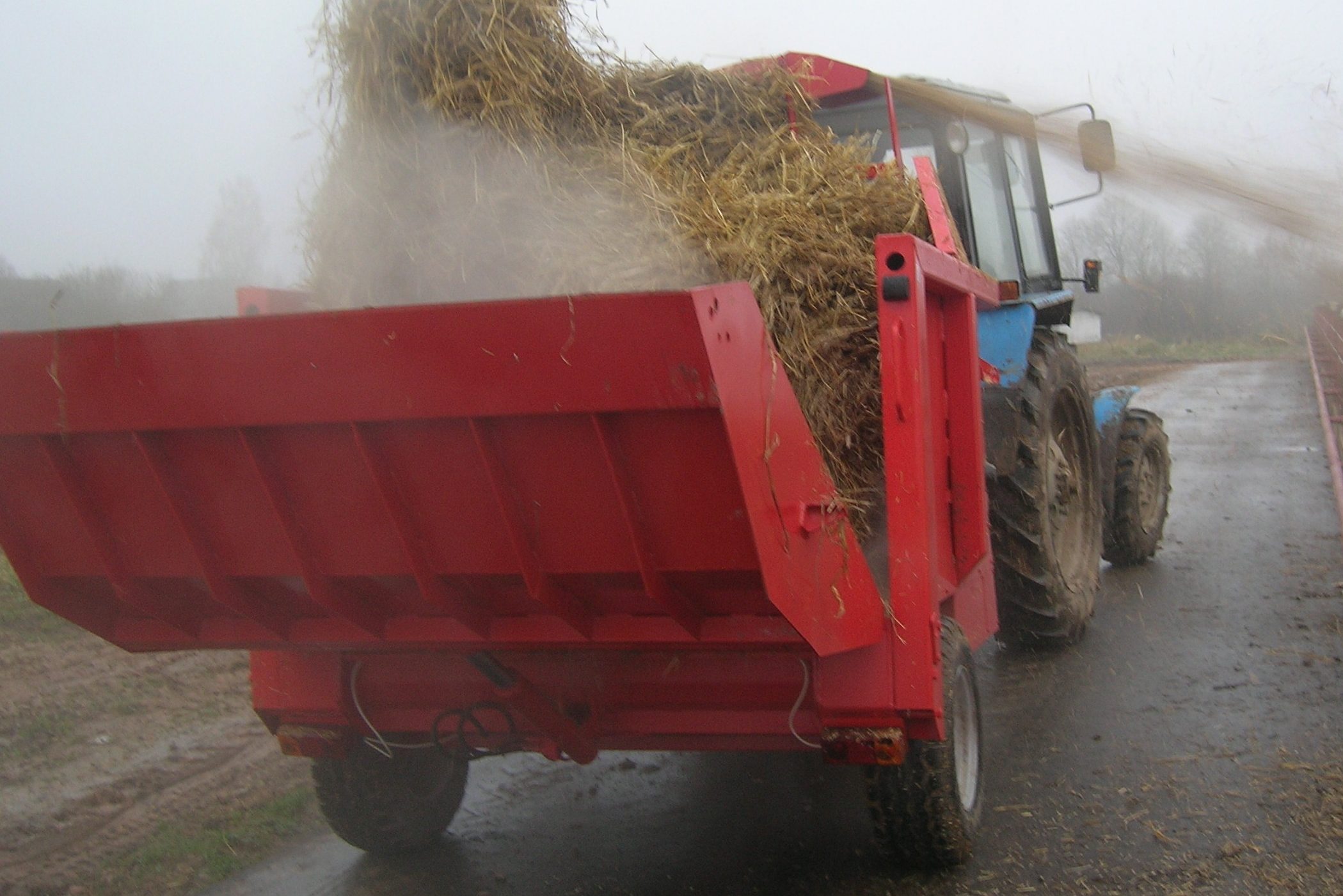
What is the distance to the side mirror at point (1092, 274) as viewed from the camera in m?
7.31

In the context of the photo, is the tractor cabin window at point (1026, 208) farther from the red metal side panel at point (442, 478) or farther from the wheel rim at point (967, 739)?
the red metal side panel at point (442, 478)

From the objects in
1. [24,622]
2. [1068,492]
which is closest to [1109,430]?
[1068,492]

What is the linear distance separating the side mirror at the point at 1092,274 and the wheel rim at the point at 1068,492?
4.45 feet

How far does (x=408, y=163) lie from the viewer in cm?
404

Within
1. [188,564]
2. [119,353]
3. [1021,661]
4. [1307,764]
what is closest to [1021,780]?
[1307,764]

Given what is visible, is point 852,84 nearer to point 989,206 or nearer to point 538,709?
point 989,206

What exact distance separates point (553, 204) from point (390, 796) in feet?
7.14

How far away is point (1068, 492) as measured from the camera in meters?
6.18

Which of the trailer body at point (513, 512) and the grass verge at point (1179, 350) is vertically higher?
the trailer body at point (513, 512)

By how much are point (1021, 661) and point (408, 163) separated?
3.89 meters

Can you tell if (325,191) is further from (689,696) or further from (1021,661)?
(1021,661)

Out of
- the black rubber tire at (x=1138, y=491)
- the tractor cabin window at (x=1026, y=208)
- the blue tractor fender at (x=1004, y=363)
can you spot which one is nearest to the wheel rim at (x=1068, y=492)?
the blue tractor fender at (x=1004, y=363)

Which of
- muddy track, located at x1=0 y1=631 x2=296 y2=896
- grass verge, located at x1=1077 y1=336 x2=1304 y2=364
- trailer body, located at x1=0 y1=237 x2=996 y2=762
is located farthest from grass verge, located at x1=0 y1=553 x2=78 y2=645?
grass verge, located at x1=1077 y1=336 x2=1304 y2=364

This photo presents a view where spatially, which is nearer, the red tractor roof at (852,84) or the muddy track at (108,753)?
the muddy track at (108,753)
